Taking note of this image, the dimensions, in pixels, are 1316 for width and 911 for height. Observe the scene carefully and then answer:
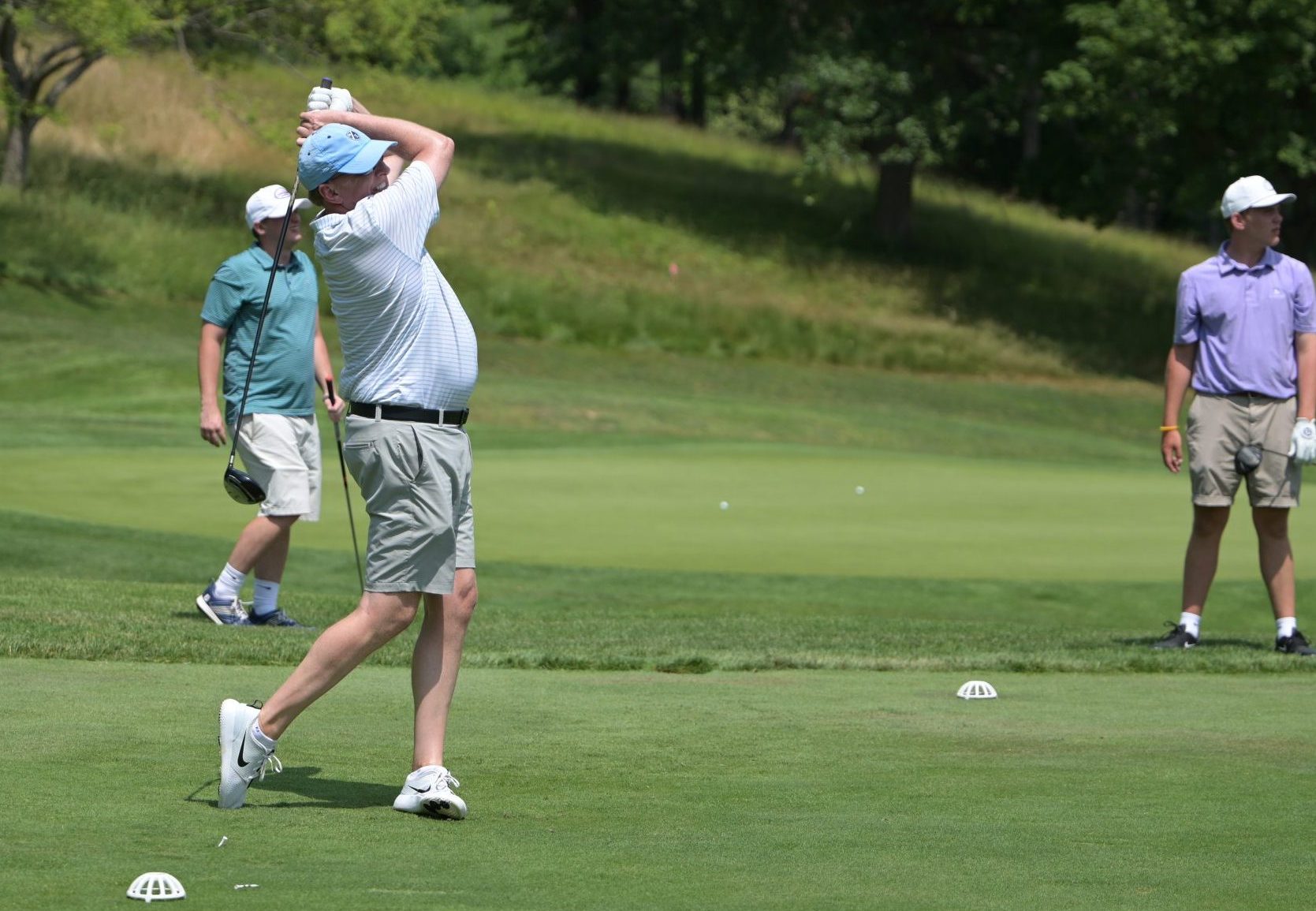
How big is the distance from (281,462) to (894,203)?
3442 cm

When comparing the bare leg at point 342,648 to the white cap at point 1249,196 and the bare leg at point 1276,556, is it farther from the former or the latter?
the bare leg at point 1276,556

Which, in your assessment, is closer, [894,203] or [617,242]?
[617,242]

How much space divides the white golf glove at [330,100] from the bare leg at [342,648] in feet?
4.57

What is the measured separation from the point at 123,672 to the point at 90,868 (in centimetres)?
293

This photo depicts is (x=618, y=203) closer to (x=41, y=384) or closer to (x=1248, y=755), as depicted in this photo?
(x=41, y=384)

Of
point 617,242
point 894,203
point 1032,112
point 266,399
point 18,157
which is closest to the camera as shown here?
point 266,399

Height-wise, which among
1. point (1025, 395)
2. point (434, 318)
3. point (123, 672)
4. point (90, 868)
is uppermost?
point (434, 318)

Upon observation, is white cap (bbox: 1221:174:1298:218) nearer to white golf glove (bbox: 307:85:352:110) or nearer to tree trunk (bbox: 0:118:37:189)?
white golf glove (bbox: 307:85:352:110)

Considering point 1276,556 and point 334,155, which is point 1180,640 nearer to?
point 1276,556

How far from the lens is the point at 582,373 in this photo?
29.2m

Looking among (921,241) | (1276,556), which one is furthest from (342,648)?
(921,241)

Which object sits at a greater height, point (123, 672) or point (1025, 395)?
point (123, 672)

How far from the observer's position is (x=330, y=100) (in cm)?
554

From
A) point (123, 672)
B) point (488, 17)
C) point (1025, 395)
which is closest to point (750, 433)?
point (1025, 395)
